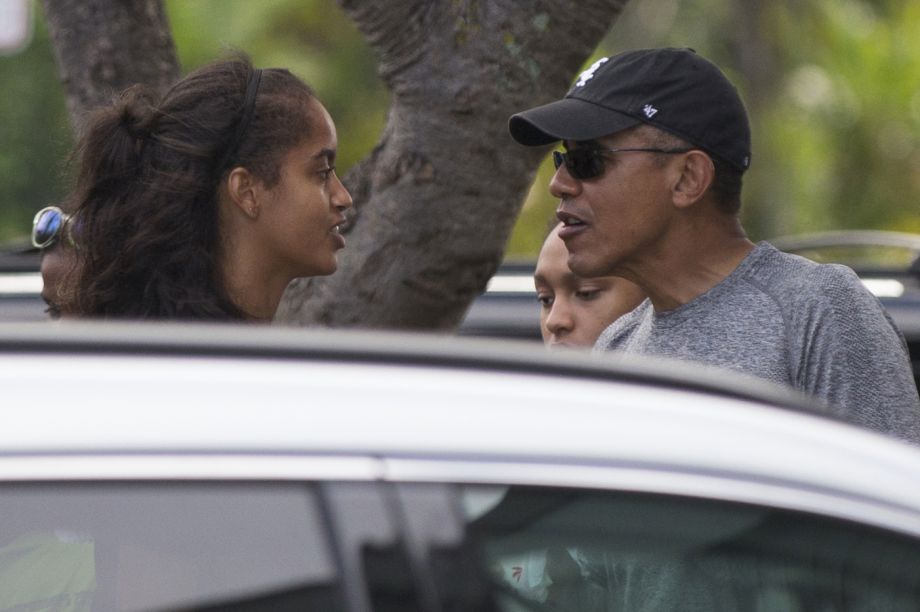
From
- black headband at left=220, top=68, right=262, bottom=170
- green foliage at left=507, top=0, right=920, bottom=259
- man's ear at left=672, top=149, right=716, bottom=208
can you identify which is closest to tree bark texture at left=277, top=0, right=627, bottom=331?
man's ear at left=672, top=149, right=716, bottom=208

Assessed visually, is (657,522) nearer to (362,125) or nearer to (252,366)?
(252,366)

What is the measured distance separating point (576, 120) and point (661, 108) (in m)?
0.18

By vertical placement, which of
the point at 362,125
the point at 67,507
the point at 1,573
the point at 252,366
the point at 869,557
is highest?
the point at 869,557

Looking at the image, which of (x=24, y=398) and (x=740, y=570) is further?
(x=740, y=570)

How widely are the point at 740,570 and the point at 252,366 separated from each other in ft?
1.88

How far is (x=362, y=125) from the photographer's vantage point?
19609mm

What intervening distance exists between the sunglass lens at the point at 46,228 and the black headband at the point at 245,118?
966mm

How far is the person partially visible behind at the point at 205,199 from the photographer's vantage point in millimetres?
2602

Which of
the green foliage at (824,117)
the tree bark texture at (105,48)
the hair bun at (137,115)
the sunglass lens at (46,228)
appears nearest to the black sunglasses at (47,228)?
the sunglass lens at (46,228)

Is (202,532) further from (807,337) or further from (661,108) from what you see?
(661,108)

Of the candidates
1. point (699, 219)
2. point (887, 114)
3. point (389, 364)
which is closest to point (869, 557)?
point (389, 364)

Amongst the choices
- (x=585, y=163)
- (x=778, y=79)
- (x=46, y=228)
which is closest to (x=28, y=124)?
(x=778, y=79)

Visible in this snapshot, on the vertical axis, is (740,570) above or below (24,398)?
above

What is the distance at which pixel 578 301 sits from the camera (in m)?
3.91
